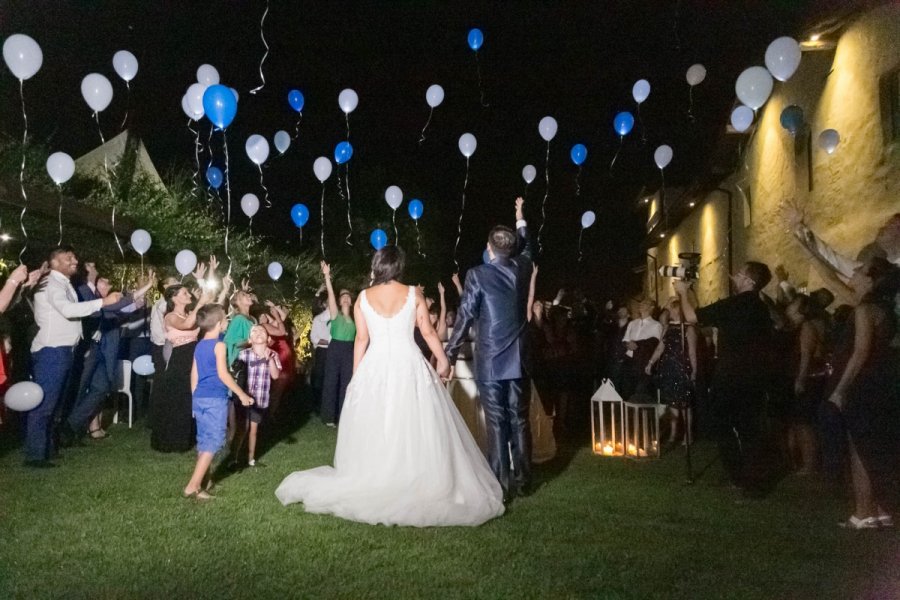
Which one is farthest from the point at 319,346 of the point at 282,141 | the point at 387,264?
the point at 387,264

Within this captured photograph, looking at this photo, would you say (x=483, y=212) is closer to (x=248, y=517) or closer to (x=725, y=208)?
(x=725, y=208)

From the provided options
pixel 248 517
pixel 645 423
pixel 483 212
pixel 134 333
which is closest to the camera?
pixel 248 517

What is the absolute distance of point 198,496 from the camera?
5.57 m

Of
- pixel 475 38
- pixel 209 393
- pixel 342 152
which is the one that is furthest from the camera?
pixel 342 152

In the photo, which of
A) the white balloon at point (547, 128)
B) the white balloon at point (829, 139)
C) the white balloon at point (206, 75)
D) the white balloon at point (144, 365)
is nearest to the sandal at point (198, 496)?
the white balloon at point (144, 365)

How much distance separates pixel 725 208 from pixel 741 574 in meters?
15.1

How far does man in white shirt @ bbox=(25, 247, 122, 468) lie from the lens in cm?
674

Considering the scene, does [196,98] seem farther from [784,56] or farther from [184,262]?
[784,56]

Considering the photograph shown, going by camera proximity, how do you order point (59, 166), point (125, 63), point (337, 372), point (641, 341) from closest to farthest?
1. point (59, 166)
2. point (641, 341)
3. point (125, 63)
4. point (337, 372)

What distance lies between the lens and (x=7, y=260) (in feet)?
28.6

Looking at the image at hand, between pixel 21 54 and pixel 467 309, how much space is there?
5.94 meters

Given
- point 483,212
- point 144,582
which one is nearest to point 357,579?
point 144,582

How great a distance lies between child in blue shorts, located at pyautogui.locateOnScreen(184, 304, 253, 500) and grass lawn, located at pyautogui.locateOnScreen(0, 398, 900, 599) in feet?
1.05

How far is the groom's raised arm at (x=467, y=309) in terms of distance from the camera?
5715 millimetres
